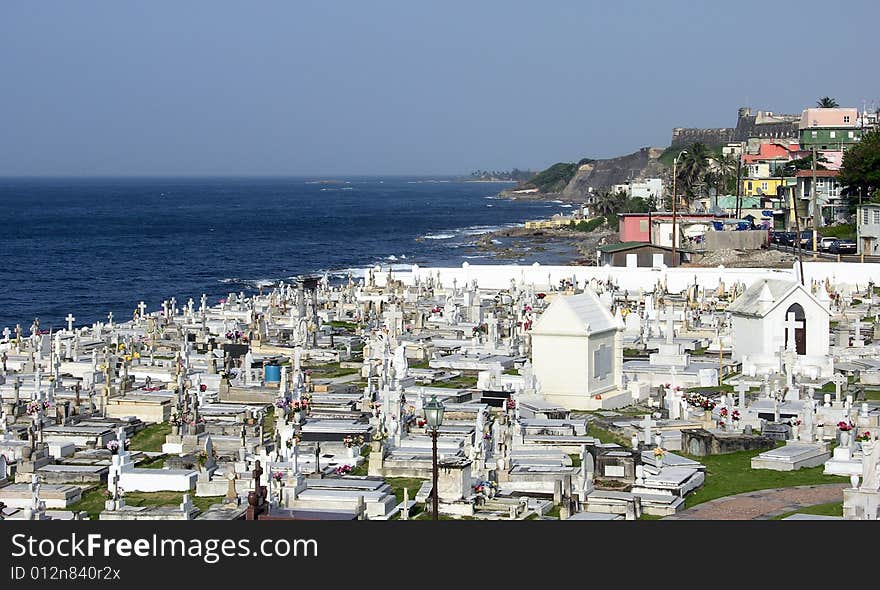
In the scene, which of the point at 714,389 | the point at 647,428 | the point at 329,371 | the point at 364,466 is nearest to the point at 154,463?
the point at 364,466

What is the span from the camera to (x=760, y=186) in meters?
86.4

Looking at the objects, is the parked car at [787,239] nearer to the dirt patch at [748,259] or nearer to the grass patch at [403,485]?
the dirt patch at [748,259]

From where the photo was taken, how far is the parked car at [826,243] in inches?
2235

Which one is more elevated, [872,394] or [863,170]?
[863,170]

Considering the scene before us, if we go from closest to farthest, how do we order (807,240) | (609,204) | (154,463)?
(154,463) → (807,240) → (609,204)

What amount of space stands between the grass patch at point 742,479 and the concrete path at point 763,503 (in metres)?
0.25

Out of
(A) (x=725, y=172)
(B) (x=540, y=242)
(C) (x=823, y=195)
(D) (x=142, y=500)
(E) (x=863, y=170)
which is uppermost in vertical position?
(E) (x=863, y=170)

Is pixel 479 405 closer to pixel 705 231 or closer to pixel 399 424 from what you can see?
pixel 399 424

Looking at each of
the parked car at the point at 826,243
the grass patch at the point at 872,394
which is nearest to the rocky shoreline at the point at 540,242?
the parked car at the point at 826,243

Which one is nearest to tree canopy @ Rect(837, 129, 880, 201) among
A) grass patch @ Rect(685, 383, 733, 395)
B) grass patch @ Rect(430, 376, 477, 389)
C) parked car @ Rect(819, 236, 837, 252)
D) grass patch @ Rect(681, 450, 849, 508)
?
parked car @ Rect(819, 236, 837, 252)

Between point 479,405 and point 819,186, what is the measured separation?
51.8 metres

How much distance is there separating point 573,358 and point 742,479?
6.82m

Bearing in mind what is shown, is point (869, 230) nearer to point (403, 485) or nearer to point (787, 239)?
point (787, 239)

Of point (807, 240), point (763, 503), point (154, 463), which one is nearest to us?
point (763, 503)
